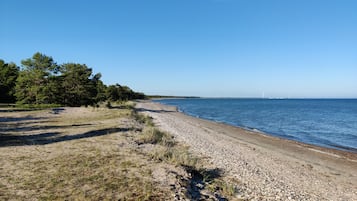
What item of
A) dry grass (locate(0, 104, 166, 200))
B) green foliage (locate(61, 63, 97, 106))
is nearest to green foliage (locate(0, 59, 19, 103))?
green foliage (locate(61, 63, 97, 106))

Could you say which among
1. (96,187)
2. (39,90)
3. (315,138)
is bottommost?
(315,138)

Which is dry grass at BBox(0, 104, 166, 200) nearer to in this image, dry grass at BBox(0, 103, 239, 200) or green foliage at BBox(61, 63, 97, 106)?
dry grass at BBox(0, 103, 239, 200)

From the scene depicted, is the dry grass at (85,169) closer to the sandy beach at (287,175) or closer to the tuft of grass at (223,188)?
the tuft of grass at (223,188)

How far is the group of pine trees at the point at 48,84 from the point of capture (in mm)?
42531

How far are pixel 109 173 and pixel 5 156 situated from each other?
4.33 m

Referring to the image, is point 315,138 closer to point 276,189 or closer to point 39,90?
point 276,189

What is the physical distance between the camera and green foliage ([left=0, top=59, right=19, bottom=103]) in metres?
48.9

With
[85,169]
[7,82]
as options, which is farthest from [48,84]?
Answer: [85,169]

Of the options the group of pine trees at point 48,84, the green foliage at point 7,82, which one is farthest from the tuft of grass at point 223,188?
the green foliage at point 7,82

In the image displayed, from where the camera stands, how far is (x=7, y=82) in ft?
160

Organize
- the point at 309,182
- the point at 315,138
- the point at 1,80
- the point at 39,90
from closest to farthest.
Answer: the point at 309,182 → the point at 315,138 → the point at 39,90 → the point at 1,80

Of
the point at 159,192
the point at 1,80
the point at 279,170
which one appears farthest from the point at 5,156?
the point at 1,80

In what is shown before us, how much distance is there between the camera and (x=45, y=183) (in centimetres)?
672

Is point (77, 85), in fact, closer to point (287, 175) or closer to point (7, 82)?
point (7, 82)
